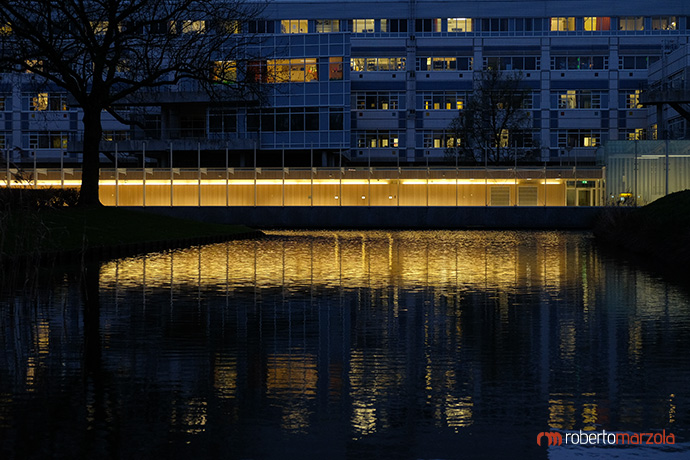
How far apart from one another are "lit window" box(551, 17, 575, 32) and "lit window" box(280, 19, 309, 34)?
75.9 ft

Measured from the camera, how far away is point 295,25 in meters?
93.7

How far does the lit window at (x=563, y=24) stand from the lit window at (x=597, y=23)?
4.45ft

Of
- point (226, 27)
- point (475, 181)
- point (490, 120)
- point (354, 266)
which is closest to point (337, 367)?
point (354, 266)

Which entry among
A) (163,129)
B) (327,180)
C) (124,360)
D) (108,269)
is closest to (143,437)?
(124,360)

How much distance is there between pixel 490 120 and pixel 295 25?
24.4 metres

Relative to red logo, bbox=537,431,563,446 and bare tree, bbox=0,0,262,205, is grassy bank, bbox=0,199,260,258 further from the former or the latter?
red logo, bbox=537,431,563,446

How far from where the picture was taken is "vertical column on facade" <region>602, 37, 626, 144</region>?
88.6m

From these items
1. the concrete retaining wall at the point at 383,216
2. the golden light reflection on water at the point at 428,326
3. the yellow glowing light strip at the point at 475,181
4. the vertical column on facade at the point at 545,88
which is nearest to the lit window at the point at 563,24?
the vertical column on facade at the point at 545,88

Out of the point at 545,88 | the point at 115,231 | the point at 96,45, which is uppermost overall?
the point at 545,88

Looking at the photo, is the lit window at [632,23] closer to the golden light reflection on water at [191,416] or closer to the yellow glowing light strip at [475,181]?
the yellow glowing light strip at [475,181]

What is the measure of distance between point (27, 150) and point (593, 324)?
261 ft

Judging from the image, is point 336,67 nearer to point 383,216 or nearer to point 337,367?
point 383,216

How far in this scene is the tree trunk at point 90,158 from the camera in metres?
39.6

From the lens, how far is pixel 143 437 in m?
7.49
